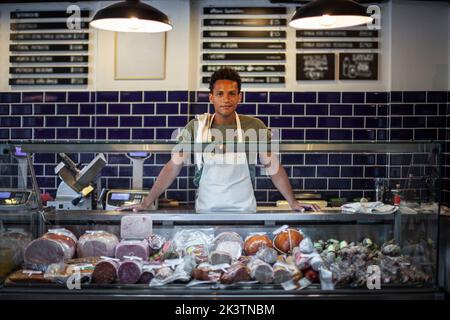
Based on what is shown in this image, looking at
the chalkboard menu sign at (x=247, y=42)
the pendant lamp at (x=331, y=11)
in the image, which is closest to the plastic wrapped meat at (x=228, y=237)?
the pendant lamp at (x=331, y=11)

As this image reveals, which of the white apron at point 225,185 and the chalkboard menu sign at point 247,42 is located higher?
the chalkboard menu sign at point 247,42

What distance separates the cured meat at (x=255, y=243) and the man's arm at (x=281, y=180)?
46cm

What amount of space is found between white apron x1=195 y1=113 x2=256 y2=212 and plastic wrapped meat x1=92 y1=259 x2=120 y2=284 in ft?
3.00

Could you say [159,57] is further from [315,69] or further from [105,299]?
[105,299]

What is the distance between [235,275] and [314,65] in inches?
148

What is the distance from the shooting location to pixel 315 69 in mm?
5953

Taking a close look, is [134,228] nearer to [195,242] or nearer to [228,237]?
[195,242]

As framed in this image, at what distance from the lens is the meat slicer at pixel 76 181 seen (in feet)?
12.2

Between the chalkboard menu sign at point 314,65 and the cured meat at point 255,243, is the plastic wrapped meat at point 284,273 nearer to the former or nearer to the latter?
the cured meat at point 255,243

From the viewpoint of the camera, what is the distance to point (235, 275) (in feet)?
8.44

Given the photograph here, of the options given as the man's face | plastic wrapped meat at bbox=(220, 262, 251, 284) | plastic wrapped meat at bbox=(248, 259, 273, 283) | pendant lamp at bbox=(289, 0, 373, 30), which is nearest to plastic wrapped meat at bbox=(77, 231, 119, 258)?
plastic wrapped meat at bbox=(220, 262, 251, 284)

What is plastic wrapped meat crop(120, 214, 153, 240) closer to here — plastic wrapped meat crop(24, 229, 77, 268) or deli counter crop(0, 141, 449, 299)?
deli counter crop(0, 141, 449, 299)

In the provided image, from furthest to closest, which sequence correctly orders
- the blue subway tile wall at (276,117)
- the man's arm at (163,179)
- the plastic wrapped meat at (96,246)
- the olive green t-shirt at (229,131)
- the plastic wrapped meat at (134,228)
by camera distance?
the blue subway tile wall at (276,117) < the olive green t-shirt at (229,131) < the man's arm at (163,179) < the plastic wrapped meat at (134,228) < the plastic wrapped meat at (96,246)

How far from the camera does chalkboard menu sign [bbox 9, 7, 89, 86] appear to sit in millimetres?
5957
